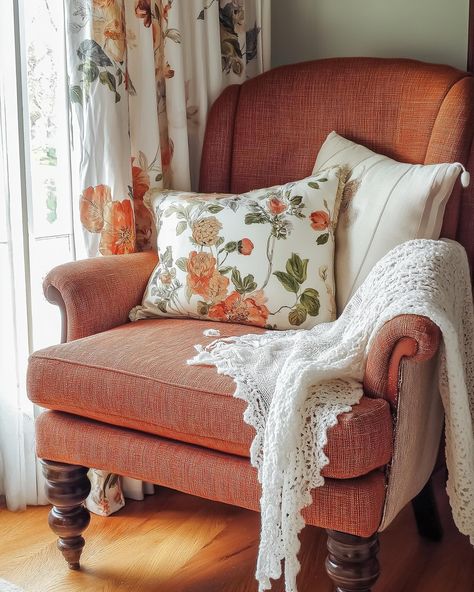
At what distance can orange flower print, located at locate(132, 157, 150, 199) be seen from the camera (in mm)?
2125

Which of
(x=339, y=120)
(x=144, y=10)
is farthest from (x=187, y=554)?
(x=144, y=10)

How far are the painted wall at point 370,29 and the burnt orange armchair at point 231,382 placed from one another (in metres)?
0.21

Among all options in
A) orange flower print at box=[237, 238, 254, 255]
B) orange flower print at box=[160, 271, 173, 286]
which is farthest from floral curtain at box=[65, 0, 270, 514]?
orange flower print at box=[237, 238, 254, 255]

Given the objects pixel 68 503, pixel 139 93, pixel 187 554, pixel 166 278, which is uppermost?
pixel 139 93

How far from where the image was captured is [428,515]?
1815 millimetres

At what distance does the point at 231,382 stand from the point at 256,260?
1.43 feet

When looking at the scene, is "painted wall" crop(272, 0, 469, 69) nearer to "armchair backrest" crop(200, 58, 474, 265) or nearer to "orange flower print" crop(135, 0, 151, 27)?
"armchair backrest" crop(200, 58, 474, 265)

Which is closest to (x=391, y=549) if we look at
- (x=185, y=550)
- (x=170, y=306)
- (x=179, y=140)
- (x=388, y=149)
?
(x=185, y=550)

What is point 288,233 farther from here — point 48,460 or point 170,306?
point 48,460

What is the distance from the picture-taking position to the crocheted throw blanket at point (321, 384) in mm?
1313

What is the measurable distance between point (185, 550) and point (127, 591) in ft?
0.62

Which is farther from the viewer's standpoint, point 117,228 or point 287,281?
point 117,228

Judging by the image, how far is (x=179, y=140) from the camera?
7.20 ft

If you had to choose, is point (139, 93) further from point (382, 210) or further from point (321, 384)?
point (321, 384)
